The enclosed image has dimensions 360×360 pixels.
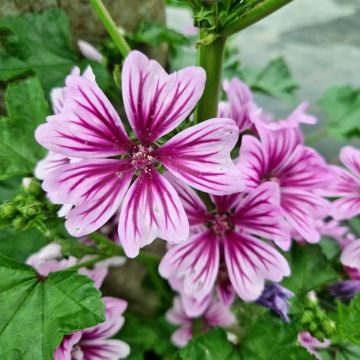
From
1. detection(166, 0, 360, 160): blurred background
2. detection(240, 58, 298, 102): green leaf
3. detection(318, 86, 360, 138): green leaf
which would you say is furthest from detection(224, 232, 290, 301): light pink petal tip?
detection(166, 0, 360, 160): blurred background

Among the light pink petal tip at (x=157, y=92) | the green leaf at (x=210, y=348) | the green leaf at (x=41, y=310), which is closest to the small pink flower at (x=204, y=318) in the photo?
the green leaf at (x=210, y=348)

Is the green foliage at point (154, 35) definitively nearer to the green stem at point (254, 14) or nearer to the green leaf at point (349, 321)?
the green stem at point (254, 14)

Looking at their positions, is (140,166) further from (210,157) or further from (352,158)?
(352,158)

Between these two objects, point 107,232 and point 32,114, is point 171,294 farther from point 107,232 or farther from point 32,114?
point 32,114

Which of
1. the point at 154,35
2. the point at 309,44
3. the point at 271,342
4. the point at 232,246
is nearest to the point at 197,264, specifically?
the point at 232,246

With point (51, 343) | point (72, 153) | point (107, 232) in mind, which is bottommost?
point (107, 232)

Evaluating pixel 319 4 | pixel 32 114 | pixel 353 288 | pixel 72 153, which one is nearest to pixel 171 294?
pixel 353 288

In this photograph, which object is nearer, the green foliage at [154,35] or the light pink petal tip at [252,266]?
the light pink petal tip at [252,266]
